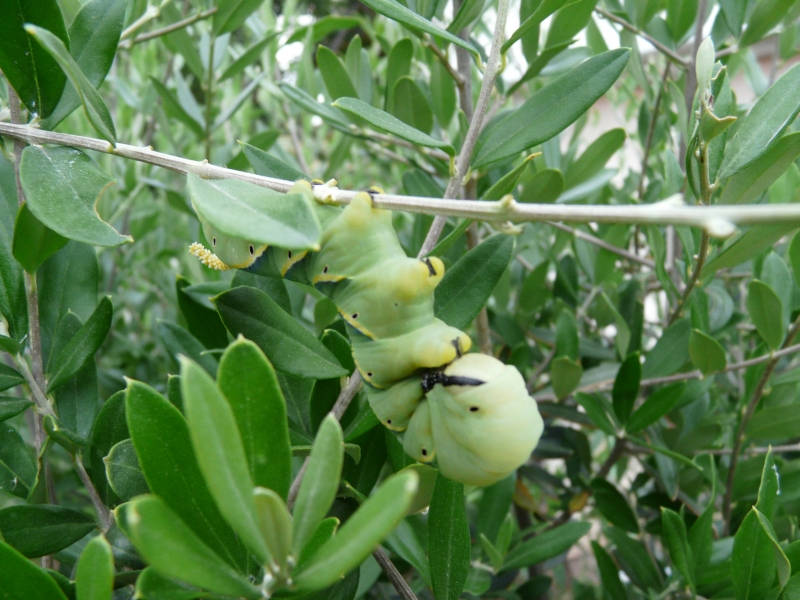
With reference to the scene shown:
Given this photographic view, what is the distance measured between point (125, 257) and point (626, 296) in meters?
1.57

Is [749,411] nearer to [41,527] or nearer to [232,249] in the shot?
[232,249]

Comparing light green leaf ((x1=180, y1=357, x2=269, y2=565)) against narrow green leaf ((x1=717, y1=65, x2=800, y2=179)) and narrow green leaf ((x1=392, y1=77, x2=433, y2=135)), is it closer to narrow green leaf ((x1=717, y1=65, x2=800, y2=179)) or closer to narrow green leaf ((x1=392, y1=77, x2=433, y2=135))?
narrow green leaf ((x1=717, y1=65, x2=800, y2=179))

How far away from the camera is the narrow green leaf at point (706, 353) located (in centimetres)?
97

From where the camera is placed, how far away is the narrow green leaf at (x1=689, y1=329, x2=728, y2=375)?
0.97 m

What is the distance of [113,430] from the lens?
791 millimetres

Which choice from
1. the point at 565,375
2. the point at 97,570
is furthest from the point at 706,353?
the point at 97,570

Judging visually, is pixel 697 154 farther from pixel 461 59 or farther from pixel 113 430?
pixel 113 430

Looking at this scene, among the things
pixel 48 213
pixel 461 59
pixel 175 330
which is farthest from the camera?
pixel 461 59

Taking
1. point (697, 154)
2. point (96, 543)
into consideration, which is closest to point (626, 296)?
point (697, 154)

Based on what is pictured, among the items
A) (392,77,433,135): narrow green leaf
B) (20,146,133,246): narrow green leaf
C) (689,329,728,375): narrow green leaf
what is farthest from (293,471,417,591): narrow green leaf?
(392,77,433,135): narrow green leaf

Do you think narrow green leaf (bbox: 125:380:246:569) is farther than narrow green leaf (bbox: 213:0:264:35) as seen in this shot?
No

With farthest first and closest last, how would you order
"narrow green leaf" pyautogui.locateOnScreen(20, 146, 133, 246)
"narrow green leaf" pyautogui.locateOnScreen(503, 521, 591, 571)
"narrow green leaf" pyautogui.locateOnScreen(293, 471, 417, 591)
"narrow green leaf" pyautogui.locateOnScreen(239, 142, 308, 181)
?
"narrow green leaf" pyautogui.locateOnScreen(503, 521, 591, 571) → "narrow green leaf" pyautogui.locateOnScreen(239, 142, 308, 181) → "narrow green leaf" pyautogui.locateOnScreen(20, 146, 133, 246) → "narrow green leaf" pyautogui.locateOnScreen(293, 471, 417, 591)

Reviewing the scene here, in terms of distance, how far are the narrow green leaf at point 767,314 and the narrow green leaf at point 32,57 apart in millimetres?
1029

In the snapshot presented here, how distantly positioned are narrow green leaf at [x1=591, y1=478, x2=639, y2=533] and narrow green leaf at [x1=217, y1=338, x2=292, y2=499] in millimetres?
857
